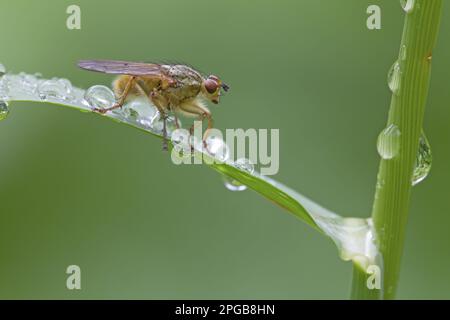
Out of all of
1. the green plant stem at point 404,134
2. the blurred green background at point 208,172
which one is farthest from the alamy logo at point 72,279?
the green plant stem at point 404,134

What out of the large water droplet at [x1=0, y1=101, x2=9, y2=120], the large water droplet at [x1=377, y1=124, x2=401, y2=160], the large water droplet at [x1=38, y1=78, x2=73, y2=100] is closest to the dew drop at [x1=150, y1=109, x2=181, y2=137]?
the large water droplet at [x1=38, y1=78, x2=73, y2=100]

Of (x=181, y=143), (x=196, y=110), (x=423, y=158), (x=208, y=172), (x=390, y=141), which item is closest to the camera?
(x=390, y=141)

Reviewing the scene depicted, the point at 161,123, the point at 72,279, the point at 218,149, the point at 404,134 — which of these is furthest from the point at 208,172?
the point at 404,134

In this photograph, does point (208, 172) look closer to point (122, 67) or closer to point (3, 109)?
point (122, 67)

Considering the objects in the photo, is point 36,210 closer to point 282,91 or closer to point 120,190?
point 120,190

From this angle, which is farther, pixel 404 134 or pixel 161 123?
pixel 161 123

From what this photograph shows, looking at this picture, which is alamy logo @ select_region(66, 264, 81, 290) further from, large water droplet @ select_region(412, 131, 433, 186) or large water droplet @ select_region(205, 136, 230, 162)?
large water droplet @ select_region(412, 131, 433, 186)
